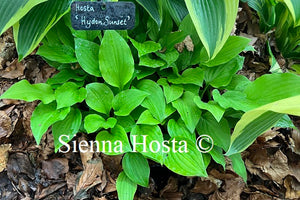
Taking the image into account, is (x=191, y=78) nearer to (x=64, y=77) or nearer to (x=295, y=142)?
(x=64, y=77)

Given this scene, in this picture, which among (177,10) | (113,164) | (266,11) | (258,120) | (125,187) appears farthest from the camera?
(266,11)

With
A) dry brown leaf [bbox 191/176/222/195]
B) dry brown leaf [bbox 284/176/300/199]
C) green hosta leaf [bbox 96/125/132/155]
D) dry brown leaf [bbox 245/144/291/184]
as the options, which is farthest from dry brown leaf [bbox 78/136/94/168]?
dry brown leaf [bbox 284/176/300/199]

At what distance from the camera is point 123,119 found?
1.04 meters

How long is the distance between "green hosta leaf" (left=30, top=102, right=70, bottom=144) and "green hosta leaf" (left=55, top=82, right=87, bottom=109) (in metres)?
0.02

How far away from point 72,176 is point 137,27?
2.19 ft

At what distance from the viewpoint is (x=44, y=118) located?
3.21 feet

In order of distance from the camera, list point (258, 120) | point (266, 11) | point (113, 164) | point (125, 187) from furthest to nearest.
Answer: point (266, 11) → point (113, 164) → point (125, 187) → point (258, 120)

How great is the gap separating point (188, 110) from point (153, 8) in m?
0.41

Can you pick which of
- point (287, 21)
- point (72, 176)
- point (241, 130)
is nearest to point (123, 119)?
point (72, 176)

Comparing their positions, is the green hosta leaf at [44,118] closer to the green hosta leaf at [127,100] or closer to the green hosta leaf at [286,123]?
the green hosta leaf at [127,100]

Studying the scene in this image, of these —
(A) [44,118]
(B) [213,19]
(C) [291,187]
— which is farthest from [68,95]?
(C) [291,187]

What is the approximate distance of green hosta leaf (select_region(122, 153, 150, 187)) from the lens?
1.01 m

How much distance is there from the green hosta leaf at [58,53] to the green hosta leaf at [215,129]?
536 millimetres
